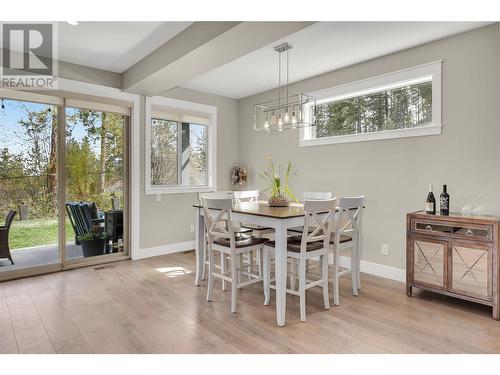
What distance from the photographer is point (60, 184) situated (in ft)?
12.8

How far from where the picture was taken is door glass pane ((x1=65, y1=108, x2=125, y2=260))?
13.3ft

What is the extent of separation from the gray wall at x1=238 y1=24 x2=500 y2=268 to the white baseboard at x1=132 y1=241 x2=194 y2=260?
1.96 metres

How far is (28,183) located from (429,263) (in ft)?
14.3

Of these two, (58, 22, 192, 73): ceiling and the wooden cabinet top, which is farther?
(58, 22, 192, 73): ceiling

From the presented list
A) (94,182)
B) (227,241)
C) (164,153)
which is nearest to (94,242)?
(94,182)

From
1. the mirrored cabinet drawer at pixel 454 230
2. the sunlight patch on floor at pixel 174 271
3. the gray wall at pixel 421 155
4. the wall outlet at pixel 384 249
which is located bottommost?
the sunlight patch on floor at pixel 174 271

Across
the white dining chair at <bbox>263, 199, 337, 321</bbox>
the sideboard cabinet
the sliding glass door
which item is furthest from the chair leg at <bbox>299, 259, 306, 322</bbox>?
the sliding glass door

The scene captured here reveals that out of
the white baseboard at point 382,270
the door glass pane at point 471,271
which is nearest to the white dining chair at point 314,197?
the white baseboard at point 382,270

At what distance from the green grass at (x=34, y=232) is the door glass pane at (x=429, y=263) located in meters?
3.98

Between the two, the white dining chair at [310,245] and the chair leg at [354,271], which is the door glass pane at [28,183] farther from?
the chair leg at [354,271]

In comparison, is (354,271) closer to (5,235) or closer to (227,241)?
(227,241)

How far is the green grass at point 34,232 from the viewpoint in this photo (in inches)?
144

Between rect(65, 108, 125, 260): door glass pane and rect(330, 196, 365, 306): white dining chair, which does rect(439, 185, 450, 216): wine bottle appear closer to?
rect(330, 196, 365, 306): white dining chair
